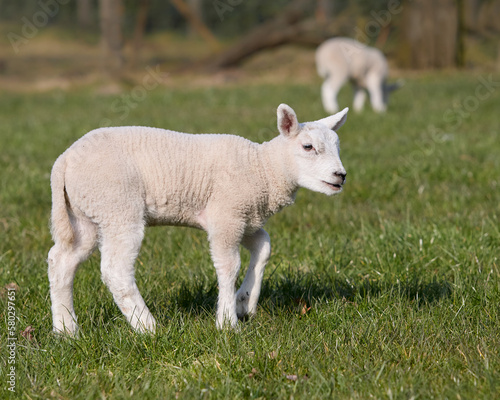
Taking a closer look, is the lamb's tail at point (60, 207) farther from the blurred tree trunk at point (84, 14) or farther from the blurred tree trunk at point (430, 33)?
the blurred tree trunk at point (84, 14)

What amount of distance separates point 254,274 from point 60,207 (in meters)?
0.98

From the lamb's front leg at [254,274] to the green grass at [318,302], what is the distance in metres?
0.08

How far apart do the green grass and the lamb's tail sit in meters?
0.42

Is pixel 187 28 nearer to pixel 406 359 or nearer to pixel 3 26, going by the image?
pixel 3 26

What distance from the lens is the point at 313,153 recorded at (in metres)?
2.96

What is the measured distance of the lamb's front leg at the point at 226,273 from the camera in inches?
119

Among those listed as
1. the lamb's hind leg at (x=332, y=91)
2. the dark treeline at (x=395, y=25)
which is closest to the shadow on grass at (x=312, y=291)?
the lamb's hind leg at (x=332, y=91)

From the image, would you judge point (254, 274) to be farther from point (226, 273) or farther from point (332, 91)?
point (332, 91)

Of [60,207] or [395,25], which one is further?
[395,25]

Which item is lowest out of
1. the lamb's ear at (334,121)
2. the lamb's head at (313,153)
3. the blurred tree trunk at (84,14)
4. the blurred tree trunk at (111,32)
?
the blurred tree trunk at (84,14)

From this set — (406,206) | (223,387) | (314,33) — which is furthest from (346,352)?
(314,33)

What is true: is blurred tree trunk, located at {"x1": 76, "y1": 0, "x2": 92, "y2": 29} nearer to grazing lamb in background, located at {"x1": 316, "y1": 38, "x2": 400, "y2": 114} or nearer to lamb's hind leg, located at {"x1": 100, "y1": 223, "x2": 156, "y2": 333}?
grazing lamb in background, located at {"x1": 316, "y1": 38, "x2": 400, "y2": 114}

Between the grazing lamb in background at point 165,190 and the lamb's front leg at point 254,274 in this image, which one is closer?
the grazing lamb in background at point 165,190

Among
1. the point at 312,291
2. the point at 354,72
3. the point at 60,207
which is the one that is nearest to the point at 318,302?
the point at 312,291
